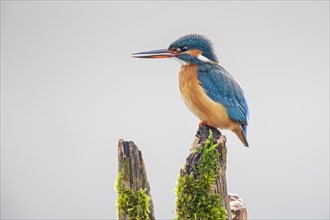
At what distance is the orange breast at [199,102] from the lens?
4.96 metres

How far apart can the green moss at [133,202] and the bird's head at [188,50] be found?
5.79ft

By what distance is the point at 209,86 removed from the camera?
5020mm

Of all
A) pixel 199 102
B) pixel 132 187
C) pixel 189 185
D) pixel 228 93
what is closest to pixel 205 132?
pixel 228 93

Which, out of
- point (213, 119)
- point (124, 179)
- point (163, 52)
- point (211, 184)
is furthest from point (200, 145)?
point (163, 52)

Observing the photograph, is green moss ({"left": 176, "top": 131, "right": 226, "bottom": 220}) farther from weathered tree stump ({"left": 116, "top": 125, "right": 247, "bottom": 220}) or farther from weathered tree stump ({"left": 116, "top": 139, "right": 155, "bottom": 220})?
weathered tree stump ({"left": 116, "top": 139, "right": 155, "bottom": 220})

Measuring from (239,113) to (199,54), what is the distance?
2.20 ft

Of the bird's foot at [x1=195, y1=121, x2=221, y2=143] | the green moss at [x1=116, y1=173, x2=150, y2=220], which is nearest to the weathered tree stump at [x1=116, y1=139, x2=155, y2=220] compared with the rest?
the green moss at [x1=116, y1=173, x2=150, y2=220]

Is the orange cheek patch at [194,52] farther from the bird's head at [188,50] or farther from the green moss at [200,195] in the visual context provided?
the green moss at [200,195]

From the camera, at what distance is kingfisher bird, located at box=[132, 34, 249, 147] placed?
194 inches

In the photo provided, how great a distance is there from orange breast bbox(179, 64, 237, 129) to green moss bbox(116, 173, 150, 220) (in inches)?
63.2

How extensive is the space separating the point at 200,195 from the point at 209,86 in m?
1.66

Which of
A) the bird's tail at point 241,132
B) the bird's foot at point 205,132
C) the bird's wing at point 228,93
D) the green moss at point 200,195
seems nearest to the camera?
the green moss at point 200,195

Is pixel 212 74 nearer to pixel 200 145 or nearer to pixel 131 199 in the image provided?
pixel 200 145

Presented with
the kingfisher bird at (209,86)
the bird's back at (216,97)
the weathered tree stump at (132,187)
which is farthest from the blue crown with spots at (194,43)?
the weathered tree stump at (132,187)
